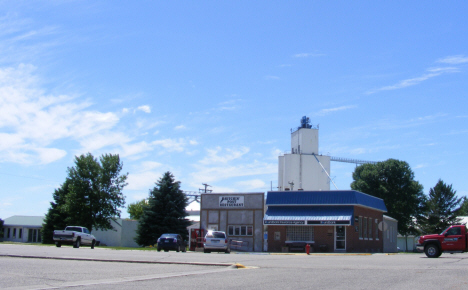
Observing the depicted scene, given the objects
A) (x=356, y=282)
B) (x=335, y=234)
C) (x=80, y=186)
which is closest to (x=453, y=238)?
(x=335, y=234)

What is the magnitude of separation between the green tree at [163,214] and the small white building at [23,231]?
32491mm

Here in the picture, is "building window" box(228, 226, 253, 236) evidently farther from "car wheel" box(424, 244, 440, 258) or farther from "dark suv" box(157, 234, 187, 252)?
"car wheel" box(424, 244, 440, 258)

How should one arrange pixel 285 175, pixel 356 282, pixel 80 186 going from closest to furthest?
pixel 356 282 < pixel 80 186 < pixel 285 175

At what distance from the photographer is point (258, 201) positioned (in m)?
45.9

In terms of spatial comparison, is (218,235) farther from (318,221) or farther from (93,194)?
(93,194)

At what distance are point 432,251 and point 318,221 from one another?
1394cm

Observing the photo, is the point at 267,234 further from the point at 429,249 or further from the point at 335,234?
the point at 429,249

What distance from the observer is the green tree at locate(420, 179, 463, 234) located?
76125 millimetres

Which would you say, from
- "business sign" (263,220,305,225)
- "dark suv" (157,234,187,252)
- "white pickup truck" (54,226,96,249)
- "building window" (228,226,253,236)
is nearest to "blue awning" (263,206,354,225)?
"business sign" (263,220,305,225)

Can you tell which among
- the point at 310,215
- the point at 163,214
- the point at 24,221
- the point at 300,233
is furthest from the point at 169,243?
the point at 24,221

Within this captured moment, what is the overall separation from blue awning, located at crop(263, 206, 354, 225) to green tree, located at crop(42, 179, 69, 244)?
111 feet

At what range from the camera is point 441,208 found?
7838 centimetres

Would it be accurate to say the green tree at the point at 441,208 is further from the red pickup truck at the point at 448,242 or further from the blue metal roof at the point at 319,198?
the red pickup truck at the point at 448,242

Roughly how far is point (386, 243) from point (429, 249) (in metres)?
24.7
